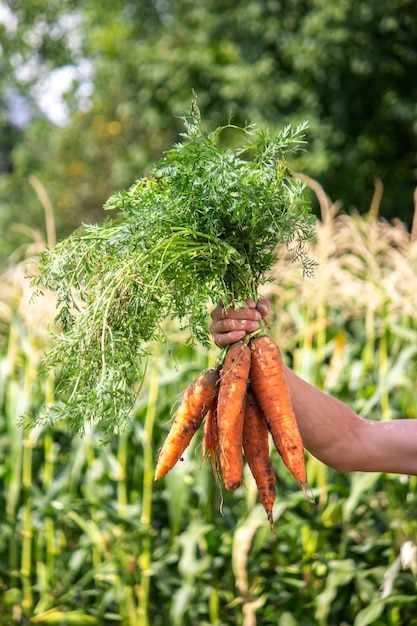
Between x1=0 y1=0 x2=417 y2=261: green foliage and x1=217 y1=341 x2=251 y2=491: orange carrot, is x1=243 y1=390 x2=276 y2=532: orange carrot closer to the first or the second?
x1=217 y1=341 x2=251 y2=491: orange carrot

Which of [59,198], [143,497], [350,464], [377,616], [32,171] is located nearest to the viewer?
[350,464]

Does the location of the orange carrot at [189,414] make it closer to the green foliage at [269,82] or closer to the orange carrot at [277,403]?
the orange carrot at [277,403]

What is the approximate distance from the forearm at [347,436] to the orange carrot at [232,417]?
225 mm

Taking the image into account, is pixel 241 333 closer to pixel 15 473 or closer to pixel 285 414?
pixel 285 414

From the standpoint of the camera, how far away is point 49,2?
583 inches

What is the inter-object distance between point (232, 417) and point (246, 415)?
195 millimetres

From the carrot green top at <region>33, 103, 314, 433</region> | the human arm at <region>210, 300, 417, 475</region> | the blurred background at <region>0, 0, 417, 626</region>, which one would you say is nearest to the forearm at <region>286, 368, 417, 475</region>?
the human arm at <region>210, 300, 417, 475</region>

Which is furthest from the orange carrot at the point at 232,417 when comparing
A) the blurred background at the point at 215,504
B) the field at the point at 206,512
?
the field at the point at 206,512

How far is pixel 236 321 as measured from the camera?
7.39ft

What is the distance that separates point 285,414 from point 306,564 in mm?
2030

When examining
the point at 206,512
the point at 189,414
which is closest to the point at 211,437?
the point at 189,414

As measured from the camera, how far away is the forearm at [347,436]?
2434 millimetres

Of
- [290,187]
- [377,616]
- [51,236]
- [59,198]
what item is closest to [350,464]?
[290,187]

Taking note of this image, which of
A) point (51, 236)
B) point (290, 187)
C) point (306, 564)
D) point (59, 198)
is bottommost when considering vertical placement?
point (306, 564)
